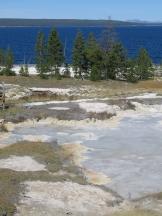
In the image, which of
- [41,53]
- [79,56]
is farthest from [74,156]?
[41,53]

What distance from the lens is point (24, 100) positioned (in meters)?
51.6

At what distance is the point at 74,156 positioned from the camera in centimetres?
3206

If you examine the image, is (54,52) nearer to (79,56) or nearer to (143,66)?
(79,56)

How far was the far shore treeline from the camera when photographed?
250 feet

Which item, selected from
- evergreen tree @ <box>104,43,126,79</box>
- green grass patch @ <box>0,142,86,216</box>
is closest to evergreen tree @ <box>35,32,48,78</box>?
evergreen tree @ <box>104,43,126,79</box>

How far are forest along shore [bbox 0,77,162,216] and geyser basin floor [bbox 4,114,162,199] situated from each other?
48 millimetres

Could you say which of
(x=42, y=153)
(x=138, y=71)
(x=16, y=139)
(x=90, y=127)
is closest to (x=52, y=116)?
(x=90, y=127)

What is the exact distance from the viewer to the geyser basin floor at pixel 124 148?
88.6 feet

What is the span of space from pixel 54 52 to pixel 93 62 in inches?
253

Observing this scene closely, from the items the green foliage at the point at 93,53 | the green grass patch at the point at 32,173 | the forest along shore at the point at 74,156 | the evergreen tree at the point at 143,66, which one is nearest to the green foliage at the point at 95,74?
the green foliage at the point at 93,53

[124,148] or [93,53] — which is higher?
[93,53]

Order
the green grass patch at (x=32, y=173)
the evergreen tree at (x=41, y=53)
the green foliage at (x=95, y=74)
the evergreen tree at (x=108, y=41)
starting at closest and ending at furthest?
1. the green grass patch at (x=32, y=173)
2. the green foliage at (x=95, y=74)
3. the evergreen tree at (x=108, y=41)
4. the evergreen tree at (x=41, y=53)

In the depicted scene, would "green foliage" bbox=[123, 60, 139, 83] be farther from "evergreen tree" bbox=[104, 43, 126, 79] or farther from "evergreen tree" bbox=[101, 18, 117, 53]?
"evergreen tree" bbox=[101, 18, 117, 53]

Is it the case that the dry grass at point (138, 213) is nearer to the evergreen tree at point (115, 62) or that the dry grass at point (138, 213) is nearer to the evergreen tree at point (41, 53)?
the evergreen tree at point (115, 62)
